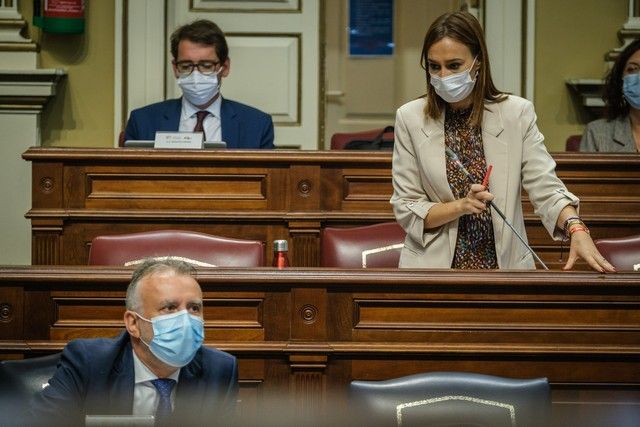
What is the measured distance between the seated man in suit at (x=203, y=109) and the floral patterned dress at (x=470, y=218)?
1.89 m

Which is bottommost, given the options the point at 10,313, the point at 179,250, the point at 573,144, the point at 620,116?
the point at 10,313

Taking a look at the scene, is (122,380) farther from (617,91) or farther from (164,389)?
(617,91)

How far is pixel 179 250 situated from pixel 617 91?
2.33 m

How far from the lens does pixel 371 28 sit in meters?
8.38

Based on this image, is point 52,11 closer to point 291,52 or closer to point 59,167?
point 291,52

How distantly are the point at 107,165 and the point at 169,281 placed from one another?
2.19 meters

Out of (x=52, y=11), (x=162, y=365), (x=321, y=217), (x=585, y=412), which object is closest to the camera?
(x=162, y=365)

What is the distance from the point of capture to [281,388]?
3531 mm

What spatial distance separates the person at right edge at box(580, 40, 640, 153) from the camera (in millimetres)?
5441

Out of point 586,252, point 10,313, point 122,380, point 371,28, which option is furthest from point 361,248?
point 371,28

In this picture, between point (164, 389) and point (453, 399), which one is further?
point (164, 389)

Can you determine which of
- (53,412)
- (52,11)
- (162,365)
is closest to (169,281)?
(162,365)

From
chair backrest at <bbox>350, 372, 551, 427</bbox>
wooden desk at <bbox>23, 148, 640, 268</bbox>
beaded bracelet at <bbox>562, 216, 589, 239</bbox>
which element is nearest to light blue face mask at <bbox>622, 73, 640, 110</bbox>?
wooden desk at <bbox>23, 148, 640, 268</bbox>

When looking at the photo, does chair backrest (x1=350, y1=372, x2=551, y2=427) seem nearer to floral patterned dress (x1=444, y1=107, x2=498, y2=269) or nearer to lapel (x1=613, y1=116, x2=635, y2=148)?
floral patterned dress (x1=444, y1=107, x2=498, y2=269)
